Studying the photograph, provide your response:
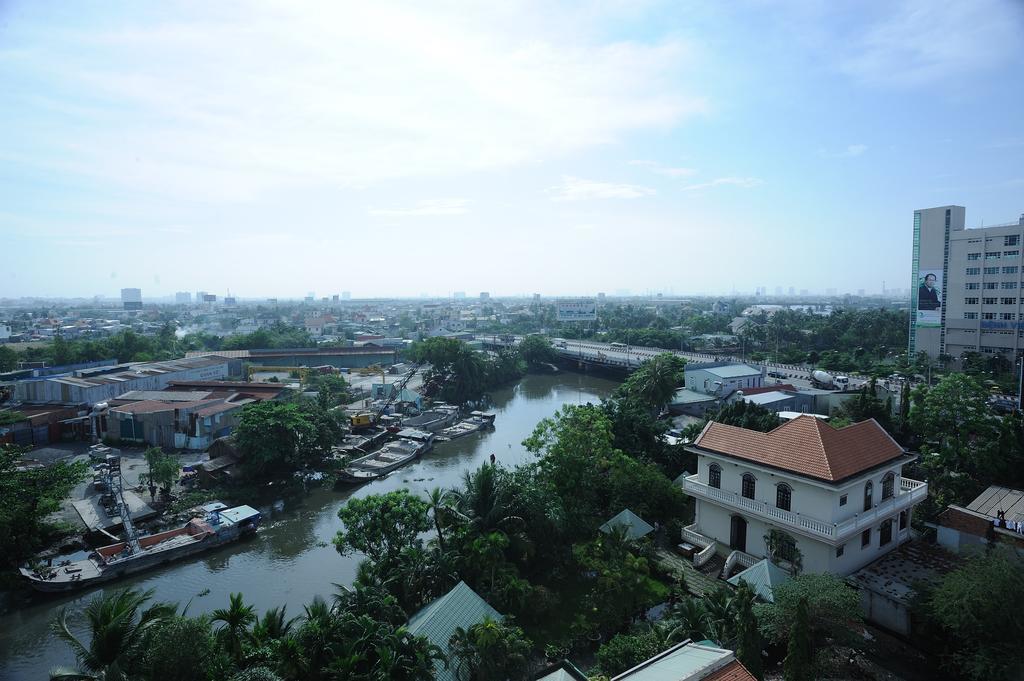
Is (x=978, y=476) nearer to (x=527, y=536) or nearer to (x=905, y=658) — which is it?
(x=905, y=658)

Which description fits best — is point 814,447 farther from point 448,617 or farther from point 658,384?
point 658,384

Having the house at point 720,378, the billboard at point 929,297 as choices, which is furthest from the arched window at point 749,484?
the billboard at point 929,297

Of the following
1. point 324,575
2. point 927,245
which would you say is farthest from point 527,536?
point 927,245

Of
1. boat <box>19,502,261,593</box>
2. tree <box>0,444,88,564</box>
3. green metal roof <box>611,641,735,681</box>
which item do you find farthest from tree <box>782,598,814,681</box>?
tree <box>0,444,88,564</box>

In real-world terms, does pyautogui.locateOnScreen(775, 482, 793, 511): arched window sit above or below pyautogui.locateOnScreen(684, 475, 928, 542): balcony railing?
above

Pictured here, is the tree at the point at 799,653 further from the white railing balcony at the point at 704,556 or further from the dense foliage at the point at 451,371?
the dense foliage at the point at 451,371

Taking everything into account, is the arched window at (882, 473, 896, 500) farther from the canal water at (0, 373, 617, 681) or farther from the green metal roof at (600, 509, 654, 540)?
the canal water at (0, 373, 617, 681)

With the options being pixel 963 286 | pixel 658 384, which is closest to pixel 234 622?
pixel 658 384

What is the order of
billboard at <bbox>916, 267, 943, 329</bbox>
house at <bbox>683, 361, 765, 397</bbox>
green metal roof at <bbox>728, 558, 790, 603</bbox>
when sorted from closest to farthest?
1. green metal roof at <bbox>728, 558, 790, 603</bbox>
2. house at <bbox>683, 361, 765, 397</bbox>
3. billboard at <bbox>916, 267, 943, 329</bbox>
